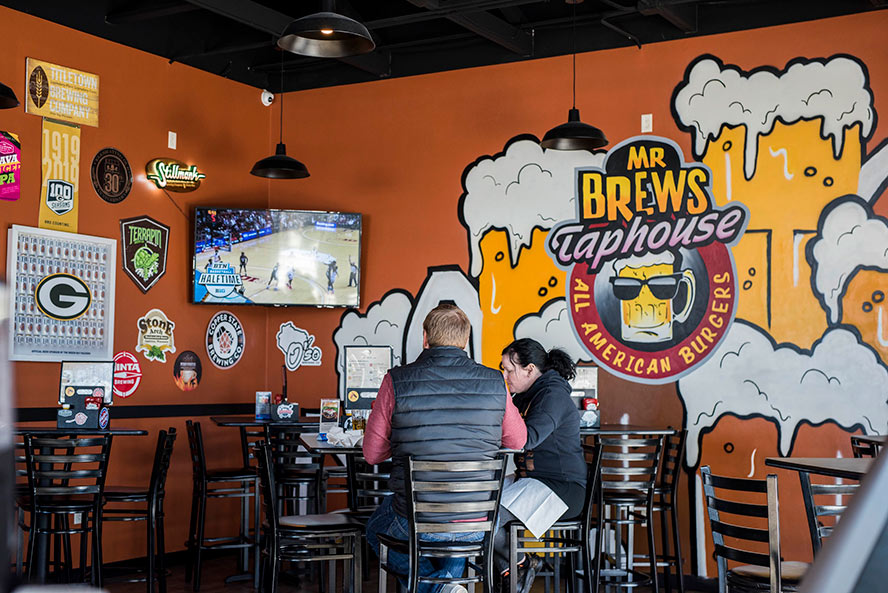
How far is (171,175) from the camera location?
22.4 feet

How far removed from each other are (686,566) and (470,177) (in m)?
3.22

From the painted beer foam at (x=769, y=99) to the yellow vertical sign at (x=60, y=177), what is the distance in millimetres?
4159

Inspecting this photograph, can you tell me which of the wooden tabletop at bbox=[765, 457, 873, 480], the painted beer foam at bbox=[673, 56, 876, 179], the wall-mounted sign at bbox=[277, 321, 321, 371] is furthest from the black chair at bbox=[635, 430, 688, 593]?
the wall-mounted sign at bbox=[277, 321, 321, 371]

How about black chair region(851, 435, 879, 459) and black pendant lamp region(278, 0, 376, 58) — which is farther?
black chair region(851, 435, 879, 459)

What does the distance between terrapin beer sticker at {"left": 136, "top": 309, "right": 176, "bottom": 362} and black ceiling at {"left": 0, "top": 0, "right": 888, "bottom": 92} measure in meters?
2.01

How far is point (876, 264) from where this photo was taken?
5621 mm

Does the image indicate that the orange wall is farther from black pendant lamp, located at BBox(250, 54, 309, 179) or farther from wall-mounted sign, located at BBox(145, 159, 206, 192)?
black pendant lamp, located at BBox(250, 54, 309, 179)

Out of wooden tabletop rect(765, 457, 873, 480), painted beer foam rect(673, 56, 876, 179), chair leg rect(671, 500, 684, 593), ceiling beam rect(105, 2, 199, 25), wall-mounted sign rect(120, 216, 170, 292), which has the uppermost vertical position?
ceiling beam rect(105, 2, 199, 25)

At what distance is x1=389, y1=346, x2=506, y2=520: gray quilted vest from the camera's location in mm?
3629

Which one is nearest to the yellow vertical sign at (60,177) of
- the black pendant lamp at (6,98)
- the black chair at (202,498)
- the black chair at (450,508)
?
the black pendant lamp at (6,98)

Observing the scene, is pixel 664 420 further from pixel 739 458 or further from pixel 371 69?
pixel 371 69

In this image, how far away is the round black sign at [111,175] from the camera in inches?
253

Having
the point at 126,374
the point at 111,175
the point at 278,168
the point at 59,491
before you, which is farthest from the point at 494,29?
the point at 59,491

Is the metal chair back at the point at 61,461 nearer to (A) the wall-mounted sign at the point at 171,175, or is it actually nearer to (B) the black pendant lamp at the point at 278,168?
(B) the black pendant lamp at the point at 278,168
